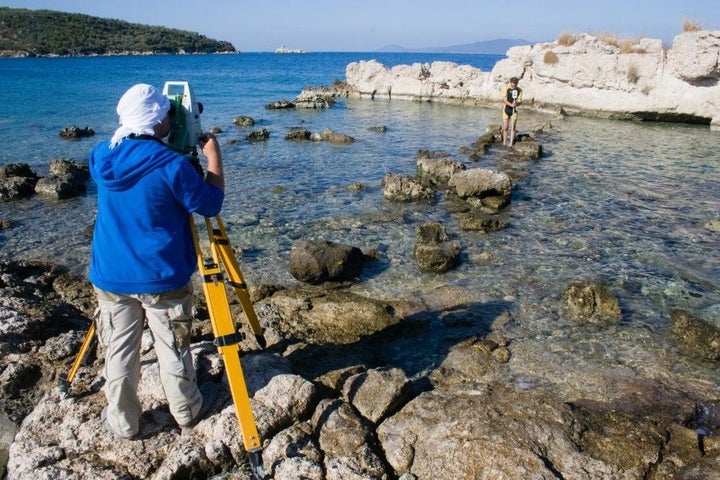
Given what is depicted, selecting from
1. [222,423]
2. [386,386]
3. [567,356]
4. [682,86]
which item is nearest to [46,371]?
[222,423]

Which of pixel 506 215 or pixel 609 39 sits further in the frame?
pixel 609 39

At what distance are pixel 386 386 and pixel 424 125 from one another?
27.9 metres

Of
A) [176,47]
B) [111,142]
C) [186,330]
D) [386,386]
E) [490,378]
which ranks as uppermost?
[176,47]

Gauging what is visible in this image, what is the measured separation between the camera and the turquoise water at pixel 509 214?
9.67 meters

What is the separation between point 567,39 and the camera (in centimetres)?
3769

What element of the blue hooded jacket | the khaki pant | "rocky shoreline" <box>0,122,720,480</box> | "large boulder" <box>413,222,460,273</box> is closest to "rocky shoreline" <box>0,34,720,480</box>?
"rocky shoreline" <box>0,122,720,480</box>

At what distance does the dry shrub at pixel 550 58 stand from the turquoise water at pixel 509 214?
8934 millimetres

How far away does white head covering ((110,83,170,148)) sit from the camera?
3891 mm

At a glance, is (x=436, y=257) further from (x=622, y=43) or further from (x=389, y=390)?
(x=622, y=43)

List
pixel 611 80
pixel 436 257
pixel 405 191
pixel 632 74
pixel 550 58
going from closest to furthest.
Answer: pixel 436 257 < pixel 405 191 < pixel 632 74 < pixel 611 80 < pixel 550 58

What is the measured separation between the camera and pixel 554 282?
9.52m

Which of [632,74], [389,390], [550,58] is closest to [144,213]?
[389,390]

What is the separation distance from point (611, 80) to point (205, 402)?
36536 mm

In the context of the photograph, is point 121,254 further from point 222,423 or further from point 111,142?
point 222,423
